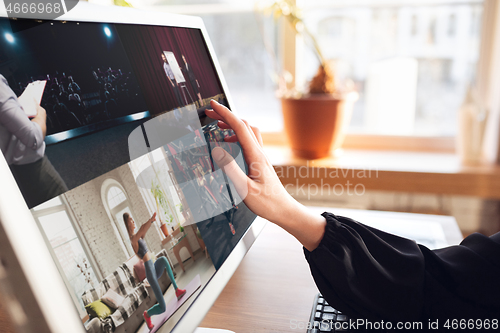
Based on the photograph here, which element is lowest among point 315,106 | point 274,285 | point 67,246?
point 274,285

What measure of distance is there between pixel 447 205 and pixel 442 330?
1271 mm

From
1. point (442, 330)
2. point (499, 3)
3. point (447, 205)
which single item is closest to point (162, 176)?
point (442, 330)

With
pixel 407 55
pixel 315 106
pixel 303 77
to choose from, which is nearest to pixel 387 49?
pixel 407 55

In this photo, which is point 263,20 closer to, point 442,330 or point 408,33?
point 408,33

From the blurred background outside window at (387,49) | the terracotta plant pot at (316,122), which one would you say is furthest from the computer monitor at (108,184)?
the blurred background outside window at (387,49)

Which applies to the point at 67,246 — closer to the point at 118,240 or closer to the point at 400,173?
the point at 118,240

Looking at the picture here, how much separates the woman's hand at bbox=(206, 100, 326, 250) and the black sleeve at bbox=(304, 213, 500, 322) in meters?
0.02

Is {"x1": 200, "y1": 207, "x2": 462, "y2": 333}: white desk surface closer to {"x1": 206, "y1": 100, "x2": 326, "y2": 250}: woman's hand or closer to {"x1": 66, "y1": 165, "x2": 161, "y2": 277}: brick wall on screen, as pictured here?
{"x1": 206, "y1": 100, "x2": 326, "y2": 250}: woman's hand

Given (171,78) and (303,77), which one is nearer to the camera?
(171,78)

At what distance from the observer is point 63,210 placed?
0.28 m

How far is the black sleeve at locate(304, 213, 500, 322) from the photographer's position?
452 mm

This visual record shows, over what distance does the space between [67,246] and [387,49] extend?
1.68 metres

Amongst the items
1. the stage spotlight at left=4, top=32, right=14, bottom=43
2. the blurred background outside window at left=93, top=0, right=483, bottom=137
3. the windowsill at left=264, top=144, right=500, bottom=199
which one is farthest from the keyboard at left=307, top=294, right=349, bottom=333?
the blurred background outside window at left=93, top=0, right=483, bottom=137

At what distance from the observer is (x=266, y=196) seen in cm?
51
